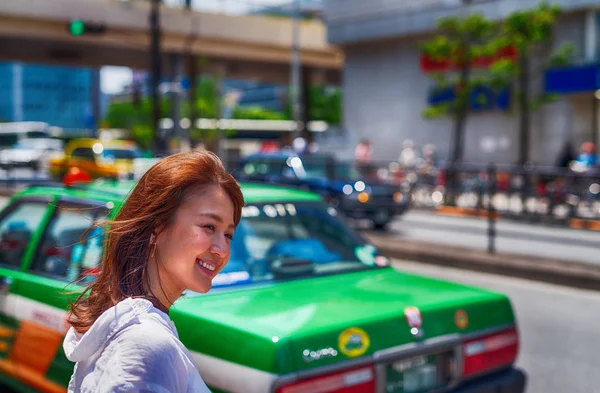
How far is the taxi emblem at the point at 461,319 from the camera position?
404cm

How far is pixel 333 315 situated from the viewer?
12.1ft

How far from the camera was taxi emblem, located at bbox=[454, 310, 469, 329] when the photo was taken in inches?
159

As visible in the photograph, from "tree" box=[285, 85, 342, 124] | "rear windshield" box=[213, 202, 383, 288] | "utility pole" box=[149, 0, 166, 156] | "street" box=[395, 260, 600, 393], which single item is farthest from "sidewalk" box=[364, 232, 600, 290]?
"tree" box=[285, 85, 342, 124]

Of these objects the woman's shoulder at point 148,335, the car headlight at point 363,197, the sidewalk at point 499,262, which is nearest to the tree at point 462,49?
the car headlight at point 363,197

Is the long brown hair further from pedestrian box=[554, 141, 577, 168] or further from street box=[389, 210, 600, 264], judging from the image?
pedestrian box=[554, 141, 577, 168]

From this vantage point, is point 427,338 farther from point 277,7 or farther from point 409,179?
point 277,7

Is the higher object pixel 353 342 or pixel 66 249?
pixel 66 249

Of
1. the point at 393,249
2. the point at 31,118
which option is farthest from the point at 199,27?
the point at 31,118

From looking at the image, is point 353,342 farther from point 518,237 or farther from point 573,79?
point 573,79

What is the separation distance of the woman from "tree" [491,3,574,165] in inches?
995

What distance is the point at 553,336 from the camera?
7.61 m

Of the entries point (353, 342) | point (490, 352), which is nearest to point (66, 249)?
point (353, 342)

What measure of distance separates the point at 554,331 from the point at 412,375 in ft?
14.6

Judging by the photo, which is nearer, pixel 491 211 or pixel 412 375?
pixel 412 375
